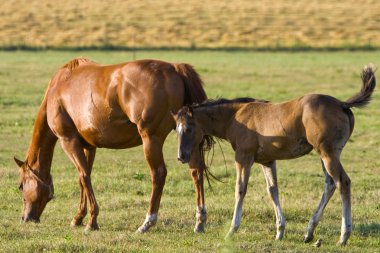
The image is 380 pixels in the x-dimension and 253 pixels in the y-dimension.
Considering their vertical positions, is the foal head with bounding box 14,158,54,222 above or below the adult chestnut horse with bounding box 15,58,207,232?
below

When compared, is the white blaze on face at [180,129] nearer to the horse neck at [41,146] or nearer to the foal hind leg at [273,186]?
the foal hind leg at [273,186]

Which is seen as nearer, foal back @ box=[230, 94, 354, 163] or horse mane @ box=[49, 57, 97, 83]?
foal back @ box=[230, 94, 354, 163]

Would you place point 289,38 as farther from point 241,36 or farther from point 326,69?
point 326,69

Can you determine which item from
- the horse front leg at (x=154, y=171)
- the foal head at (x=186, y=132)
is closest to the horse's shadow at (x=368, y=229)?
the foal head at (x=186, y=132)

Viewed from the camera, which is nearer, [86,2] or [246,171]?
[246,171]

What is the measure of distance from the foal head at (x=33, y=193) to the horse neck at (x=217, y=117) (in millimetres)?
2501

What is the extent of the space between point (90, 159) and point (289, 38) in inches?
1921

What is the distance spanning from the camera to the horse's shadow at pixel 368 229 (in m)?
11.2

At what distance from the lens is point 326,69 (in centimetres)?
3962

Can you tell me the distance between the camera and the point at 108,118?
11.5 meters

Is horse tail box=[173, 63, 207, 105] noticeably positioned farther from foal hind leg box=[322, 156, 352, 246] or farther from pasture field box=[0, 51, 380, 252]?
foal hind leg box=[322, 156, 352, 246]

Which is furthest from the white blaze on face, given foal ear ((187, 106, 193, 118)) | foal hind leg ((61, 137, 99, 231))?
foal hind leg ((61, 137, 99, 231))

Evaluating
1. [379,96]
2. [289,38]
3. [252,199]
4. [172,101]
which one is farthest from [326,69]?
[172,101]

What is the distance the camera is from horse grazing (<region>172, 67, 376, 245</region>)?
1023cm
